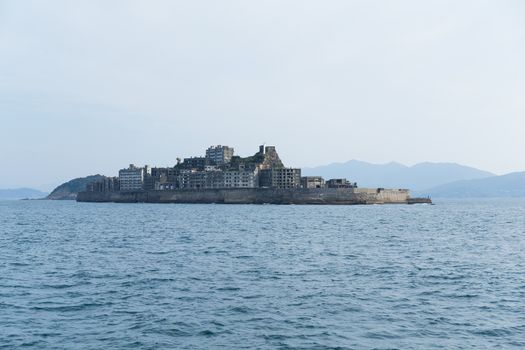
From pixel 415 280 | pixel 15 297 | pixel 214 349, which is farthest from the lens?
pixel 415 280

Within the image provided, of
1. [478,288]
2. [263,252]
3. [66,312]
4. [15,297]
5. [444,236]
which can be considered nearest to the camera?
[66,312]

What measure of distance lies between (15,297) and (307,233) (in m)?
47.5

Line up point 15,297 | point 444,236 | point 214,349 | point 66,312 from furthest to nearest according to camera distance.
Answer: point 444,236, point 15,297, point 66,312, point 214,349

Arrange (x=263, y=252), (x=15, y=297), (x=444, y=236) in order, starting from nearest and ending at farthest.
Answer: (x=15, y=297)
(x=263, y=252)
(x=444, y=236)

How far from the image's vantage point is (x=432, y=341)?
2209 centimetres

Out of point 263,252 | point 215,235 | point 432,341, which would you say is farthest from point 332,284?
point 215,235

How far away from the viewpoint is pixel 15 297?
1186 inches

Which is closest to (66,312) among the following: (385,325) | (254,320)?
(254,320)

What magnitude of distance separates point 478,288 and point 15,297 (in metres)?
26.9

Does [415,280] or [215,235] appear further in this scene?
[215,235]

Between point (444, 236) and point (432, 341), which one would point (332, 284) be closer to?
point (432, 341)

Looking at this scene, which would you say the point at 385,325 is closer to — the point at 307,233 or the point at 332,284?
the point at 332,284

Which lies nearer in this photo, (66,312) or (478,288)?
(66,312)

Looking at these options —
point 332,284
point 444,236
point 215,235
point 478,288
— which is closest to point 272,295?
point 332,284
